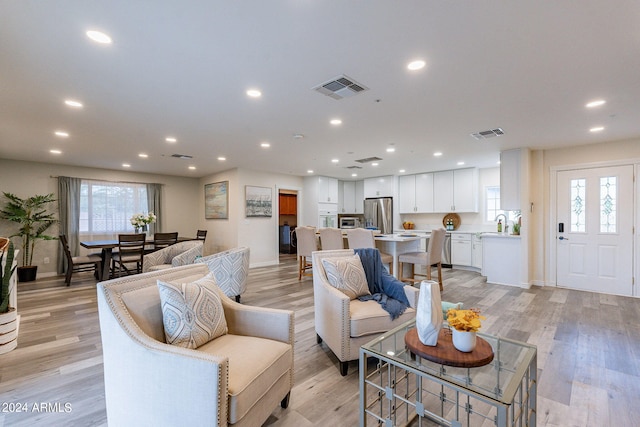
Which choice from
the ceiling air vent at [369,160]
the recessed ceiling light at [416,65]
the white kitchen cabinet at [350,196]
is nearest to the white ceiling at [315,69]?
the recessed ceiling light at [416,65]

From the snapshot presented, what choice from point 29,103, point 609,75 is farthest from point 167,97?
point 609,75

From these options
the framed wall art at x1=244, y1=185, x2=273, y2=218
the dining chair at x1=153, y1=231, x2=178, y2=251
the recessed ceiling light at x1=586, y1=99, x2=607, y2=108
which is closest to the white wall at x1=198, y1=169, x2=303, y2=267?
the framed wall art at x1=244, y1=185, x2=273, y2=218

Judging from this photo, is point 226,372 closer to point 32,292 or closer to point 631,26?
point 631,26

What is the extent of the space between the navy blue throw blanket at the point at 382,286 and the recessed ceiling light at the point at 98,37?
2655mm

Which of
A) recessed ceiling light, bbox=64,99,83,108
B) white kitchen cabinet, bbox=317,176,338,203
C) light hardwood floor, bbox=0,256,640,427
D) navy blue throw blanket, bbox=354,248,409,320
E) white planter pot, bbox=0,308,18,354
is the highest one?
recessed ceiling light, bbox=64,99,83,108

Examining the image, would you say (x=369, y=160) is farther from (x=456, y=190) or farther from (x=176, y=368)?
(x=176, y=368)

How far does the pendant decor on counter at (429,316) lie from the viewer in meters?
1.59

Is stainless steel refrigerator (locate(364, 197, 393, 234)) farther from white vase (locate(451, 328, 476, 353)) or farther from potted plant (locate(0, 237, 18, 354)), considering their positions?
potted plant (locate(0, 237, 18, 354))

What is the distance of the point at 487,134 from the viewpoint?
4.33 meters

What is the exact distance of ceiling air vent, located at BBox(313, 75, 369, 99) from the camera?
8.59 ft

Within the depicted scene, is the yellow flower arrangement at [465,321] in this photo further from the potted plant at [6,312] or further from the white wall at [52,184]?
the white wall at [52,184]

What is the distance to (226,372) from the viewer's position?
1302 mm

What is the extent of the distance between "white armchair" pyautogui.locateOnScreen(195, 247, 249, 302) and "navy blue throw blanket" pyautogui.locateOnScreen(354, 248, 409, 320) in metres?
1.92

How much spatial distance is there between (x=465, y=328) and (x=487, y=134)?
3737mm
